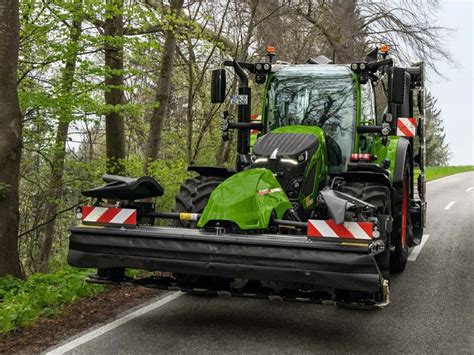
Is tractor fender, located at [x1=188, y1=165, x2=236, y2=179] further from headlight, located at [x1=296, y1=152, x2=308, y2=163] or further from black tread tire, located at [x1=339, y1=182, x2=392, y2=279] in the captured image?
black tread tire, located at [x1=339, y1=182, x2=392, y2=279]

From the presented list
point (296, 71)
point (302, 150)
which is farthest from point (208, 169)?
point (296, 71)

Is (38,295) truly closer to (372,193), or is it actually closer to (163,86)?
(372,193)

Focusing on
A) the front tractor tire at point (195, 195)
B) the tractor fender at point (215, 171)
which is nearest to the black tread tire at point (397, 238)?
the tractor fender at point (215, 171)

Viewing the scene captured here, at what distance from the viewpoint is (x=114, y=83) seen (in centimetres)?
1251

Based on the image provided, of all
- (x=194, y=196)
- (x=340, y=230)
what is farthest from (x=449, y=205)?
(x=340, y=230)

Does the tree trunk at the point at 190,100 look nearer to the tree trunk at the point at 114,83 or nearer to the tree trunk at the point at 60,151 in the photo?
the tree trunk at the point at 114,83

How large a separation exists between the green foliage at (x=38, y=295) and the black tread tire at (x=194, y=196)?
1478 millimetres

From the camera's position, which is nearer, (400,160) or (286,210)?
(286,210)

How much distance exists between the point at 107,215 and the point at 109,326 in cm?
107

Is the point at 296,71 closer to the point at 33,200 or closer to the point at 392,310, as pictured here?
the point at 392,310

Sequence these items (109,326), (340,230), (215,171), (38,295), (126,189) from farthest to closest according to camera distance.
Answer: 1. (215,171)
2. (38,295)
3. (126,189)
4. (109,326)
5. (340,230)

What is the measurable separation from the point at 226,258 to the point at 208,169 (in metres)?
2.20

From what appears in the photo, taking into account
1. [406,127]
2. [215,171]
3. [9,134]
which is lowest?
[215,171]

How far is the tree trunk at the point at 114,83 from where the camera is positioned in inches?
428
